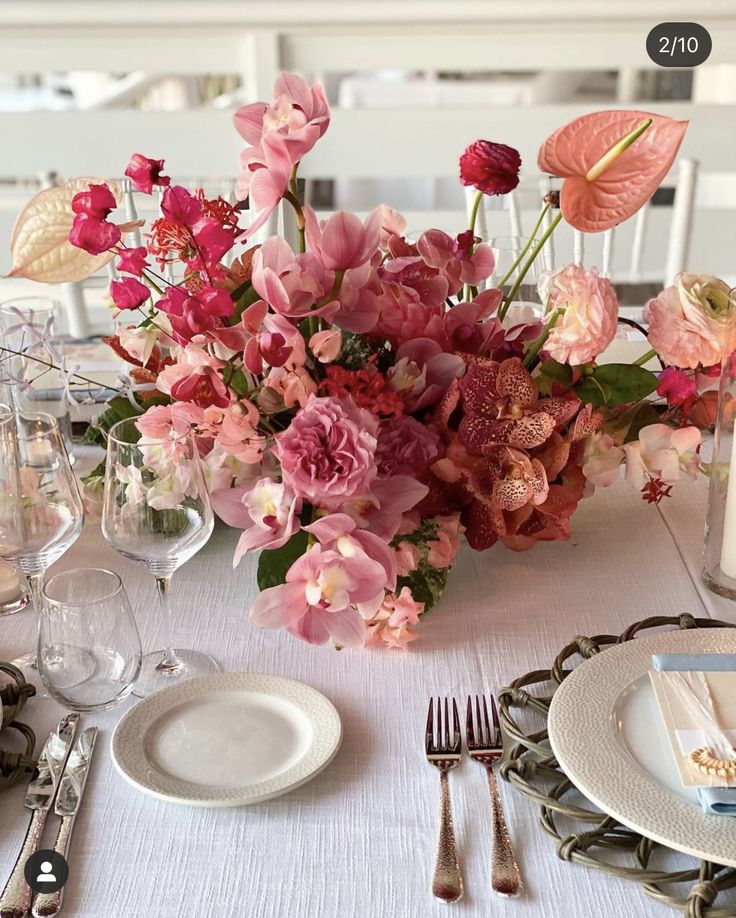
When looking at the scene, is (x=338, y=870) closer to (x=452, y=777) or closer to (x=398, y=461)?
(x=452, y=777)

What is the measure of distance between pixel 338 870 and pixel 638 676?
11.4 inches

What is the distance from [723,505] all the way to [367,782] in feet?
1.54

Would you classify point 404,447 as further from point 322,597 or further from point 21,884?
point 21,884

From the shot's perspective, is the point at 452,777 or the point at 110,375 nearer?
the point at 452,777

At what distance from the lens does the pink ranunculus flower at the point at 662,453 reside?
3.36 ft

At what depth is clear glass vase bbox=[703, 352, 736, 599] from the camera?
3.34ft

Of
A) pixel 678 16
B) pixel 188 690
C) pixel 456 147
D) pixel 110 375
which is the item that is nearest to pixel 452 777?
pixel 188 690

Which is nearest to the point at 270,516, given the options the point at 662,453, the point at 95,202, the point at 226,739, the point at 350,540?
the point at 350,540

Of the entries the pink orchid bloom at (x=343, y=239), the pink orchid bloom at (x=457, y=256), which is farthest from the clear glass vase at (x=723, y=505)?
the pink orchid bloom at (x=343, y=239)

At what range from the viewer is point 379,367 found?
97 centimetres

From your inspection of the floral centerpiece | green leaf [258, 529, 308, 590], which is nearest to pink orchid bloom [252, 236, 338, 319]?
the floral centerpiece

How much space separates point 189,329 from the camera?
0.90m

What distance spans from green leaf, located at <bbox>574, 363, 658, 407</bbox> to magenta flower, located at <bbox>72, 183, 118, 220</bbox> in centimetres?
46

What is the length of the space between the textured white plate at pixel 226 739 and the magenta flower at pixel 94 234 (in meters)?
0.36
